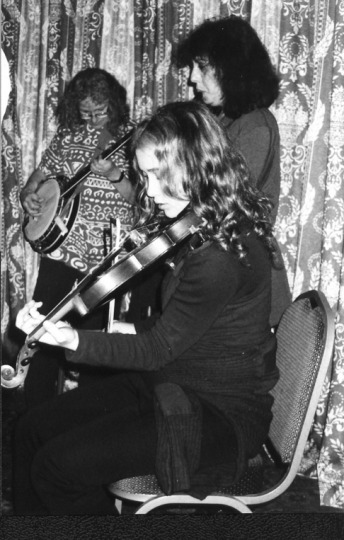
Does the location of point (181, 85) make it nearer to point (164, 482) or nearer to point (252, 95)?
point (252, 95)

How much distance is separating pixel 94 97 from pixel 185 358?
4.30ft

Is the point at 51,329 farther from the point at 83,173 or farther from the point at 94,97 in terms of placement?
the point at 94,97

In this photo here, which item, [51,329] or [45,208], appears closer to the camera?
[51,329]

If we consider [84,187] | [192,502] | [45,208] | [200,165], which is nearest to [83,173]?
[84,187]

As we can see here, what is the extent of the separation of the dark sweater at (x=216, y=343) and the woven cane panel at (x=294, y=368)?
4cm

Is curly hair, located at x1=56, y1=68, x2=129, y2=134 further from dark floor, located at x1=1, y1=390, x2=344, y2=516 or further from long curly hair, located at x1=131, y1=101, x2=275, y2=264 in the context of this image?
dark floor, located at x1=1, y1=390, x2=344, y2=516

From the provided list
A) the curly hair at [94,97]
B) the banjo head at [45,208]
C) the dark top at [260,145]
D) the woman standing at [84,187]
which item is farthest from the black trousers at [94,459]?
the curly hair at [94,97]

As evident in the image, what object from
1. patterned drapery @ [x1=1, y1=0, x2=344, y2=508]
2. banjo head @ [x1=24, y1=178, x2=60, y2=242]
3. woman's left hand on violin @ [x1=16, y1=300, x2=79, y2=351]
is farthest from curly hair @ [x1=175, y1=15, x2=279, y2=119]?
woman's left hand on violin @ [x1=16, y1=300, x2=79, y2=351]

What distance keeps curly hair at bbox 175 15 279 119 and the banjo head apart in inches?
26.3

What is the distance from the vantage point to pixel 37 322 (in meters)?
1.28

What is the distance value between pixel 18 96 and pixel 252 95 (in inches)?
51.9

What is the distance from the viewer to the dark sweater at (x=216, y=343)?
1271mm

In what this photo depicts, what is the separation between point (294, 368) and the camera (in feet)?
4.58

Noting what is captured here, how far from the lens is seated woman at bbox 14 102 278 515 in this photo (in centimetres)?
126
